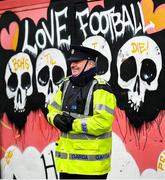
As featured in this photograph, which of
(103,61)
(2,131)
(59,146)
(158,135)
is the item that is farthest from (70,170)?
(2,131)

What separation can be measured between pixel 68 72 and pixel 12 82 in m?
0.97

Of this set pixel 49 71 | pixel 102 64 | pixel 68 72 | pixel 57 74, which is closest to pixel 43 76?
pixel 49 71

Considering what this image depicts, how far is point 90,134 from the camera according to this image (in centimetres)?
417

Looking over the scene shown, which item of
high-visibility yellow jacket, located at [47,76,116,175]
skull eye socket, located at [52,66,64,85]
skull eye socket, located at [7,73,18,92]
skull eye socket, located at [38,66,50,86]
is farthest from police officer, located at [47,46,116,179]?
skull eye socket, located at [7,73,18,92]

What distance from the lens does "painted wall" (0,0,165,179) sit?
17.5 feet

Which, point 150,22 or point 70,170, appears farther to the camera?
point 150,22

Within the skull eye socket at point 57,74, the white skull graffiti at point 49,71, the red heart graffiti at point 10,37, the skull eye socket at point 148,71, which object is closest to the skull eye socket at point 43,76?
the white skull graffiti at point 49,71

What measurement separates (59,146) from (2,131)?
270cm

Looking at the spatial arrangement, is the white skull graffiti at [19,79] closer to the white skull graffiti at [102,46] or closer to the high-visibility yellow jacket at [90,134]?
the white skull graffiti at [102,46]

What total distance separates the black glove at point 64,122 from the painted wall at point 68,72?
140 cm

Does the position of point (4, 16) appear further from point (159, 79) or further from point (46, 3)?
point (159, 79)

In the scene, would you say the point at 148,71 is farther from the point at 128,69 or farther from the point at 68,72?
the point at 68,72

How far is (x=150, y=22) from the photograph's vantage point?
17.5ft

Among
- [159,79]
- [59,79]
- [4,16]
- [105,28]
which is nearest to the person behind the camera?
[159,79]
